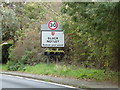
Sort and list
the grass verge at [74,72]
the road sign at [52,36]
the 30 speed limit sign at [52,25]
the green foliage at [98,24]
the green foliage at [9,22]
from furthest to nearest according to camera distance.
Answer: the green foliage at [9,22] → the road sign at [52,36] → the 30 speed limit sign at [52,25] → the grass verge at [74,72] → the green foliage at [98,24]

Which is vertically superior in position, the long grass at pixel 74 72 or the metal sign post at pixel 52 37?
the metal sign post at pixel 52 37

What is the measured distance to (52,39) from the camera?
762 inches

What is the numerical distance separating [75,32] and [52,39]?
13.8ft

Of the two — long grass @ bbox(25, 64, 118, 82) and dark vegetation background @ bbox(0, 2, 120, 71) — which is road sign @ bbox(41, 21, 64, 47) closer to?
dark vegetation background @ bbox(0, 2, 120, 71)

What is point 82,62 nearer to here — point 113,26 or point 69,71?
point 69,71

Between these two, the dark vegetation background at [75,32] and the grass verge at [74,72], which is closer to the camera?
the dark vegetation background at [75,32]

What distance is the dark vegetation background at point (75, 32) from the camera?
1148 centimetres

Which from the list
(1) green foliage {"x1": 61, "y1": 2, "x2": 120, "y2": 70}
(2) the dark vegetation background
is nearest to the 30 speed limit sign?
(2) the dark vegetation background

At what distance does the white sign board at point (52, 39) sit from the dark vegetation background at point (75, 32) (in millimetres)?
812

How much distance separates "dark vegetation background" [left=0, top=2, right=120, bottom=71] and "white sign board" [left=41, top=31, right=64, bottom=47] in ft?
2.66

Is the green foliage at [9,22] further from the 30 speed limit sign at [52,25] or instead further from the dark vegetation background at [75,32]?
the 30 speed limit sign at [52,25]

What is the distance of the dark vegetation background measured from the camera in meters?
11.5

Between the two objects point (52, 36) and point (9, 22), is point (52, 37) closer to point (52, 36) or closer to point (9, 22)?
point (52, 36)

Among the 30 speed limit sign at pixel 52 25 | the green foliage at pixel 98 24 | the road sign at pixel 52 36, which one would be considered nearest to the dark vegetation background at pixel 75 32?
the green foliage at pixel 98 24
